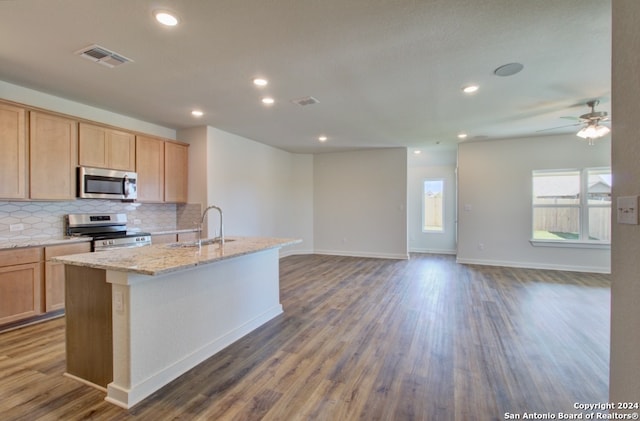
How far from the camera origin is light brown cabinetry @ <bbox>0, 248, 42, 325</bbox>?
296 centimetres

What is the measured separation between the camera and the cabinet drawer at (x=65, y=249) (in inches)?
129

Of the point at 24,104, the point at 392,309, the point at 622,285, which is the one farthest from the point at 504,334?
the point at 24,104

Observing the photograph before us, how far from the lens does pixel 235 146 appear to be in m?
5.81

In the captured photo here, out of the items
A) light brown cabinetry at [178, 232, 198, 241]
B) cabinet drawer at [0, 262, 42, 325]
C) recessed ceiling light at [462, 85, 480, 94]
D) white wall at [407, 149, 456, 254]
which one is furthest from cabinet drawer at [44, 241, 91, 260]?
white wall at [407, 149, 456, 254]

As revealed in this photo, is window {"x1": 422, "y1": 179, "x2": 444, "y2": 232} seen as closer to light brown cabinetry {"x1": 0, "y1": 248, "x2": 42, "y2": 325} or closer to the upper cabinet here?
the upper cabinet

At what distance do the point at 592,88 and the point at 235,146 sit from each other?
17.3ft

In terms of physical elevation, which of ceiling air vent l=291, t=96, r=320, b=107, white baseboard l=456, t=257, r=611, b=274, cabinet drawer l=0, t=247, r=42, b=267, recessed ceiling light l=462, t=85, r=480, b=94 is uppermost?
ceiling air vent l=291, t=96, r=320, b=107

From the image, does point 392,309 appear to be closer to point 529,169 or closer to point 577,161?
point 529,169

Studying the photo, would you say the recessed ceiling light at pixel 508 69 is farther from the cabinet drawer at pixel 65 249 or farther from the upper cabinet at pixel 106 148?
the cabinet drawer at pixel 65 249

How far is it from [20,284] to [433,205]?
26.6 feet

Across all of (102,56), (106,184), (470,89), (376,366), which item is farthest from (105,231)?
(470,89)

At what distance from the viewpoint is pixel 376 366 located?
2.42 meters

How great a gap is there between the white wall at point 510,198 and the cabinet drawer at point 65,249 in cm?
664

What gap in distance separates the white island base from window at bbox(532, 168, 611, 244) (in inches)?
242
